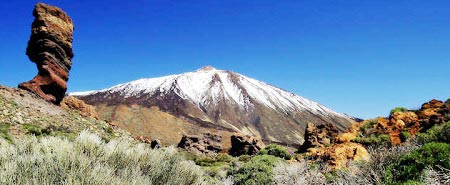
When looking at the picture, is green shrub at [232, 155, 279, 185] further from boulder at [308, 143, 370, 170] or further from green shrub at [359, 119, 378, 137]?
green shrub at [359, 119, 378, 137]

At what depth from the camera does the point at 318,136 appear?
25.5 metres

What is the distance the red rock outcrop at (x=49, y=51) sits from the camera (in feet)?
93.2

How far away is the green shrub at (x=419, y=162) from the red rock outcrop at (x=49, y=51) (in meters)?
26.7

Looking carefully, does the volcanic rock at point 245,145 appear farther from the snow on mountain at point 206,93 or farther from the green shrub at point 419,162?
the snow on mountain at point 206,93

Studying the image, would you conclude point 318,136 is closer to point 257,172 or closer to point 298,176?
point 257,172

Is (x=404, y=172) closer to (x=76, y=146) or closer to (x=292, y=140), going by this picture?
(x=76, y=146)

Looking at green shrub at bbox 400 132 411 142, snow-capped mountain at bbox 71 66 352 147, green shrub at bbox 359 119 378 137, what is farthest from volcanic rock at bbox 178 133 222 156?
snow-capped mountain at bbox 71 66 352 147

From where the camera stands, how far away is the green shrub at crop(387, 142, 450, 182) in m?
8.34

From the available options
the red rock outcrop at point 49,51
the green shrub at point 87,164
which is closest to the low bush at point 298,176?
the green shrub at point 87,164

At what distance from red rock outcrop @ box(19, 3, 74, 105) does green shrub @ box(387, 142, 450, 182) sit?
26651mm

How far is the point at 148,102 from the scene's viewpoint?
15888 cm

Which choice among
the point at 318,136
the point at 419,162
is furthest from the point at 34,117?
the point at 419,162

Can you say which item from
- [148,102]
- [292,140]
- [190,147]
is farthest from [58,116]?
[148,102]

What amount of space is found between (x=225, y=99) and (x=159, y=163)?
171229mm
